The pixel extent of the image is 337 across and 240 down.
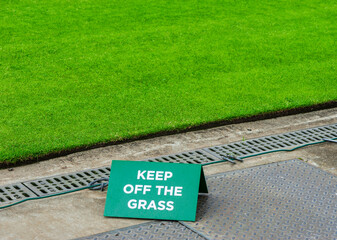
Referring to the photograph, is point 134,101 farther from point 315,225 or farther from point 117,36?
point 315,225

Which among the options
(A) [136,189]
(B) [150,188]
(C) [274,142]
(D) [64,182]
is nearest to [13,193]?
(D) [64,182]

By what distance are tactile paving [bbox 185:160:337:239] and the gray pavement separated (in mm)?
223

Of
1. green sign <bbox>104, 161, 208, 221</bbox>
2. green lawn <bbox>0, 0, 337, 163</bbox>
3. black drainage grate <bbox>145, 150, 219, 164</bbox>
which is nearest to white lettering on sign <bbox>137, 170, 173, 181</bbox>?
green sign <bbox>104, 161, 208, 221</bbox>

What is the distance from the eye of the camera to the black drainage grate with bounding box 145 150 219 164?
5.32 meters

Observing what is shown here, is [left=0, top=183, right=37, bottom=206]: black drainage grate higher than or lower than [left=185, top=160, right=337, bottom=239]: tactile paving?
higher

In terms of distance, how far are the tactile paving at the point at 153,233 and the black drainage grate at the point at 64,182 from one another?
852mm

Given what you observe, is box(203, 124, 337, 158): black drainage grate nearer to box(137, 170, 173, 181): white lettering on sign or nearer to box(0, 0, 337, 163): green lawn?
box(0, 0, 337, 163): green lawn

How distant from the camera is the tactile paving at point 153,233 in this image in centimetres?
402

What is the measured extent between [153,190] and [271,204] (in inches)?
Result: 41.3

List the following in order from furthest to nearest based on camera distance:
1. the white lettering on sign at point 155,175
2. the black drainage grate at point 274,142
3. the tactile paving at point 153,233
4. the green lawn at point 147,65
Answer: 1. the green lawn at point 147,65
2. the black drainage grate at point 274,142
3. the white lettering on sign at point 155,175
4. the tactile paving at point 153,233

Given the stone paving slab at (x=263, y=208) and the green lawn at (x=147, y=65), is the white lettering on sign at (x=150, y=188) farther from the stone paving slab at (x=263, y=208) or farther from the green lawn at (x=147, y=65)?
the green lawn at (x=147, y=65)

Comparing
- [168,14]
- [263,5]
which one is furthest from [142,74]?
[263,5]

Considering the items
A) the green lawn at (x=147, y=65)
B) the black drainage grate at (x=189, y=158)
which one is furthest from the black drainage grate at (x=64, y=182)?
the black drainage grate at (x=189, y=158)

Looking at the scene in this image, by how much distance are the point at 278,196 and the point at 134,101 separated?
101 inches
